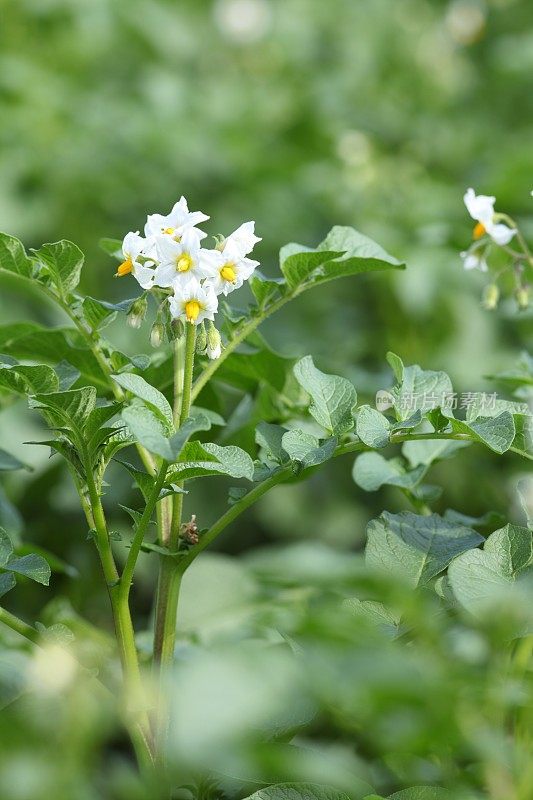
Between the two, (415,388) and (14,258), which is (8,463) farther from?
(415,388)

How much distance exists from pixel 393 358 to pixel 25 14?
10.3 ft

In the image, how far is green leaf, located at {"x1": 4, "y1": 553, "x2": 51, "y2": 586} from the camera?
2.70 ft

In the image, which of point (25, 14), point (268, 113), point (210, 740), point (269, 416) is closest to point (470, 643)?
point (269, 416)

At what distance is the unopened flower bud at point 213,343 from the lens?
90 centimetres

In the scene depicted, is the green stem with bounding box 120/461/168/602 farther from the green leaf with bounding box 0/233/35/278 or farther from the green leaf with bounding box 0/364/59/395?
the green leaf with bounding box 0/233/35/278

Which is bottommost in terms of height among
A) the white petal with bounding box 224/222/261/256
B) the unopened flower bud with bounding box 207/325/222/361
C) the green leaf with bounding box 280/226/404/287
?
the unopened flower bud with bounding box 207/325/222/361

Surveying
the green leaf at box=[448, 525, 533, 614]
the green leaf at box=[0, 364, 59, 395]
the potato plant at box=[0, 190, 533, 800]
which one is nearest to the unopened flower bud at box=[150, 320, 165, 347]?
the potato plant at box=[0, 190, 533, 800]

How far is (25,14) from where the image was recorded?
141 inches

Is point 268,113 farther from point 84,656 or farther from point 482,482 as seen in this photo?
point 84,656

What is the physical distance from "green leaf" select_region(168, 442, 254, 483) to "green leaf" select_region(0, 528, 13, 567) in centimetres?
16

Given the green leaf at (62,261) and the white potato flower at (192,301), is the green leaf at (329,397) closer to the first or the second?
the white potato flower at (192,301)

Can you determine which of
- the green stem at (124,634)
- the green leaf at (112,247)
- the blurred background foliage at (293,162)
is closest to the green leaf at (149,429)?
→ the green stem at (124,634)

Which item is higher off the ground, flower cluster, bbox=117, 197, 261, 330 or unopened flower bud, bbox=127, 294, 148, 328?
flower cluster, bbox=117, 197, 261, 330

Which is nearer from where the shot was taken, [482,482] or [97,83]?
[482,482]
